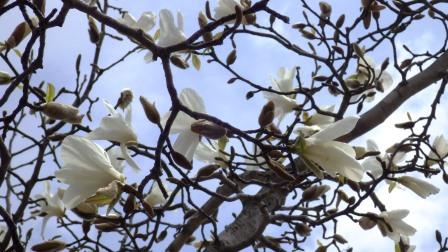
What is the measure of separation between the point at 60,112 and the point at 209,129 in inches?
12.9

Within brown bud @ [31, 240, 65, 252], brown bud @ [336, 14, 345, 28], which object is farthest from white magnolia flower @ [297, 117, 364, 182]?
brown bud @ [336, 14, 345, 28]

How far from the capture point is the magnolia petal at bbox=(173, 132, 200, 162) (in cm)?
113

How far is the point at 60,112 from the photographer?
1110 millimetres

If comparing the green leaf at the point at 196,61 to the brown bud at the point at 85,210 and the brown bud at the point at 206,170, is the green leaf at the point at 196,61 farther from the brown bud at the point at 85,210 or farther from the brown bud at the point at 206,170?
the brown bud at the point at 85,210

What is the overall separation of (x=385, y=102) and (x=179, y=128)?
3.35 feet

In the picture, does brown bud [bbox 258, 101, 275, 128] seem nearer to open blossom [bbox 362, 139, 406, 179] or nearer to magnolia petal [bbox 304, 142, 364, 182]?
magnolia petal [bbox 304, 142, 364, 182]

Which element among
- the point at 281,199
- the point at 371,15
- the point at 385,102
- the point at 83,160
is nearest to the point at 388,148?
the point at 385,102

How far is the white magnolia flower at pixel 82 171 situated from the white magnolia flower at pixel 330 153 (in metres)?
0.38

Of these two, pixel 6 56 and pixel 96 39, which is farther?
pixel 96 39

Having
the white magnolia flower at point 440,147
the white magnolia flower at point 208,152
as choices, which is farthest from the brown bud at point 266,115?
the white magnolia flower at point 440,147

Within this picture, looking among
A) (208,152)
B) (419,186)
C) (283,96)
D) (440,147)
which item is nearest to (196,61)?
(283,96)

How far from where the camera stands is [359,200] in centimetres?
144

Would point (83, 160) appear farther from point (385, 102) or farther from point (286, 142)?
point (385, 102)

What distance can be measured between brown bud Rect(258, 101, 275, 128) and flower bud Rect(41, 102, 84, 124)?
14.9 inches
